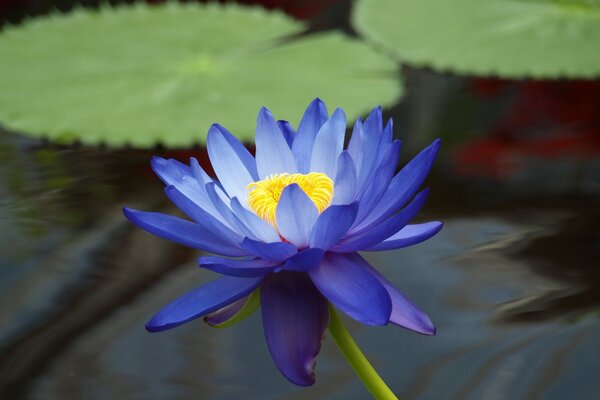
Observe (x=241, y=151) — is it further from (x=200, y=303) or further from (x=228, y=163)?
(x=200, y=303)

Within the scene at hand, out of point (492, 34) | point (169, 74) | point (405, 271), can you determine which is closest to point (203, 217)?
point (405, 271)

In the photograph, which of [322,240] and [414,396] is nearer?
[322,240]

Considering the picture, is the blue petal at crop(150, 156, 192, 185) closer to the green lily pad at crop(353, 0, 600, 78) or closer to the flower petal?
the flower petal

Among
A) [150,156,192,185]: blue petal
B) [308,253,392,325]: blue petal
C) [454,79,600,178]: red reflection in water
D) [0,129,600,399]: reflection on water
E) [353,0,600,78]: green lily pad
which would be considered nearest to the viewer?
[308,253,392,325]: blue petal

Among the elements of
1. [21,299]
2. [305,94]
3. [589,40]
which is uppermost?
[589,40]

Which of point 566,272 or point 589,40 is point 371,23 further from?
point 566,272

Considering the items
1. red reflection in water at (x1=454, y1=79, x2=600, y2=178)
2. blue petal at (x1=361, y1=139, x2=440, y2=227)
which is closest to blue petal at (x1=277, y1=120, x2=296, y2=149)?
blue petal at (x1=361, y1=139, x2=440, y2=227)

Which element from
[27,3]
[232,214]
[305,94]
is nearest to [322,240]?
[232,214]
